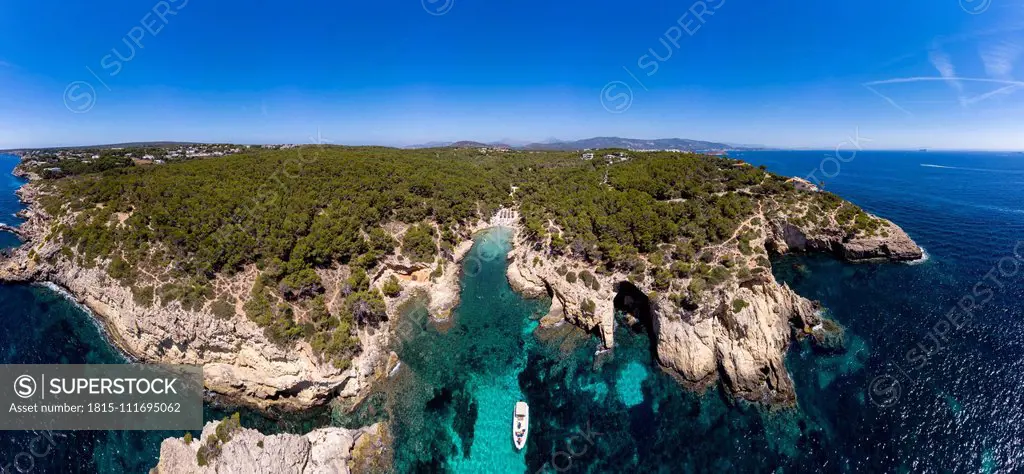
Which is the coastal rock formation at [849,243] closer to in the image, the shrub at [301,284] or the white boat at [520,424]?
the white boat at [520,424]

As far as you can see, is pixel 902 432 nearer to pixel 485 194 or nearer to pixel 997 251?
pixel 997 251

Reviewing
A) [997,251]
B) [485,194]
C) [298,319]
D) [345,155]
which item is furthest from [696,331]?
[345,155]

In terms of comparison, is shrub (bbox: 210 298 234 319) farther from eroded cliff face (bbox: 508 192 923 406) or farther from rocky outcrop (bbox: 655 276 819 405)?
rocky outcrop (bbox: 655 276 819 405)

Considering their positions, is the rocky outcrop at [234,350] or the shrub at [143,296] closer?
the rocky outcrop at [234,350]

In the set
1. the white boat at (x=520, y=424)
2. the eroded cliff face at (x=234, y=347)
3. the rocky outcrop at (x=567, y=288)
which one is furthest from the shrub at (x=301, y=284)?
the white boat at (x=520, y=424)

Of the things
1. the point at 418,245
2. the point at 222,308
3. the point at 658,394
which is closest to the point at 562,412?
the point at 658,394

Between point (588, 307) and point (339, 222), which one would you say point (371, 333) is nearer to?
point (339, 222)
